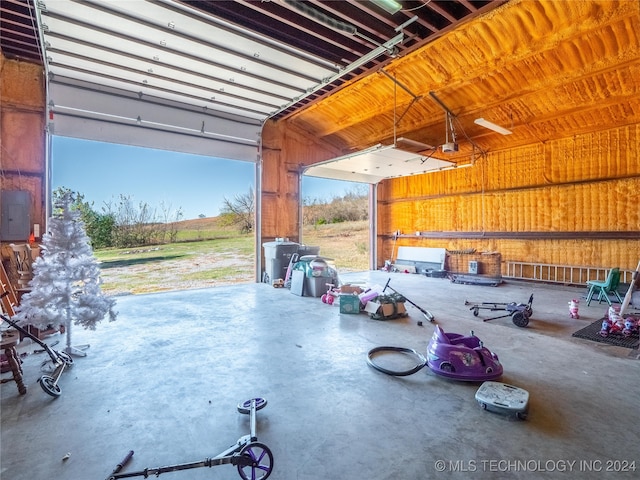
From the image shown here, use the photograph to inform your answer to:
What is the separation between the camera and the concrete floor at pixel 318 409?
6.01ft

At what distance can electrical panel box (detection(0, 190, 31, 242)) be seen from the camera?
18.1 feet

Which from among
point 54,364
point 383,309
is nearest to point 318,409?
point 383,309

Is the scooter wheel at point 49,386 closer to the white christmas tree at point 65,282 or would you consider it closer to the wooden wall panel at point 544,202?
the white christmas tree at point 65,282

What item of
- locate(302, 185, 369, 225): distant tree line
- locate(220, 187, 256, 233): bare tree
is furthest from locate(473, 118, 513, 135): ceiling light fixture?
locate(302, 185, 369, 225): distant tree line

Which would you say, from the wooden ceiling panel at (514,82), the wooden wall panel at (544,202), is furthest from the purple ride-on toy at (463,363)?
the wooden wall panel at (544,202)

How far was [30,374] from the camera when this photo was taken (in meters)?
3.08

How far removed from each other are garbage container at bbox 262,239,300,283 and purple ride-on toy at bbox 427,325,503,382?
5.74 metres

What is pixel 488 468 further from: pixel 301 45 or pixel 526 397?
pixel 301 45

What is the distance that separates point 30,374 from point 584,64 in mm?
9583

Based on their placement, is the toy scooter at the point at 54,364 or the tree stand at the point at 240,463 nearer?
the tree stand at the point at 240,463

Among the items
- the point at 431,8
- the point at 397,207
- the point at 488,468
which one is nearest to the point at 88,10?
the point at 431,8

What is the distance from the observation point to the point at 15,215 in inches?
221

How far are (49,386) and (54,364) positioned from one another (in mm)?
826

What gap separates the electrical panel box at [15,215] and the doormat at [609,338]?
30.2ft
